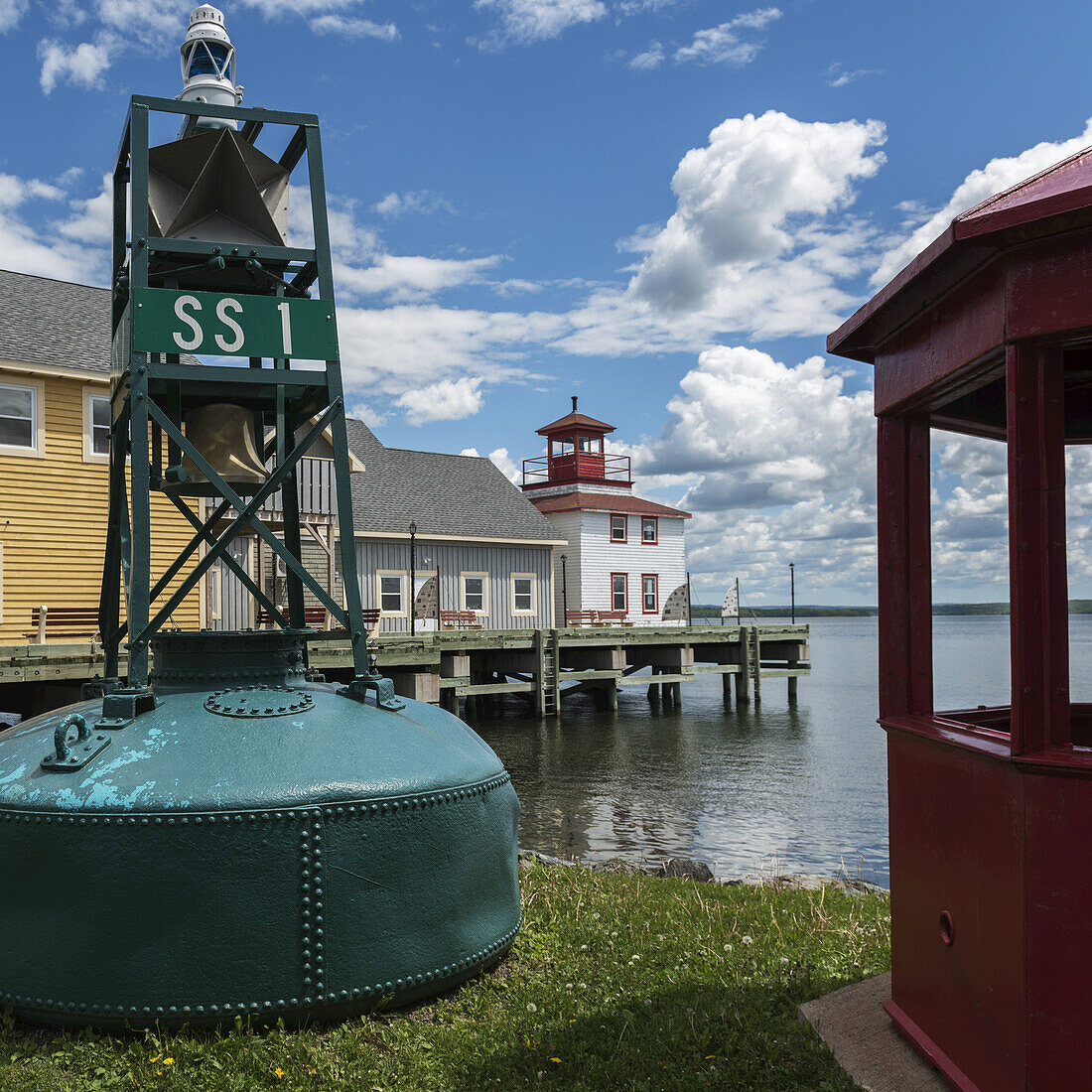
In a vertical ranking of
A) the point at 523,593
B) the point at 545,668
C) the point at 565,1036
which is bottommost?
the point at 545,668

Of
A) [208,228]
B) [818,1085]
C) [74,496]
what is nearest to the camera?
[818,1085]

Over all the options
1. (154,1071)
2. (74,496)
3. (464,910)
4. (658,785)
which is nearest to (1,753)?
(154,1071)

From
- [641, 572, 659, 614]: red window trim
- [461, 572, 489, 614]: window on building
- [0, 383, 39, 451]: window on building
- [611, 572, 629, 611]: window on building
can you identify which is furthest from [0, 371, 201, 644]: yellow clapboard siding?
[641, 572, 659, 614]: red window trim

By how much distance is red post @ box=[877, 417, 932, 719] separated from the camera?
15.4ft

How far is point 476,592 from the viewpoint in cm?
3472

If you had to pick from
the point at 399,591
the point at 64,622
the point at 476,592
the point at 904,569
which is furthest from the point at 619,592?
the point at 904,569

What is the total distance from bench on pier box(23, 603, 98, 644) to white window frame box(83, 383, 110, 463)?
2920 millimetres

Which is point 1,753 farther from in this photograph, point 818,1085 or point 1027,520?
point 1027,520

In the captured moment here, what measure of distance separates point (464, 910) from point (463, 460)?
34534mm

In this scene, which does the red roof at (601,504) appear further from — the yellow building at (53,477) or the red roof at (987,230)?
the red roof at (987,230)

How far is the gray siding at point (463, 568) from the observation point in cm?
3161

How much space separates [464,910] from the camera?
5.16m

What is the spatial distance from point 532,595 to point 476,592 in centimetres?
254

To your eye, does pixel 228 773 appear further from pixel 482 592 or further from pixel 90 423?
pixel 482 592
